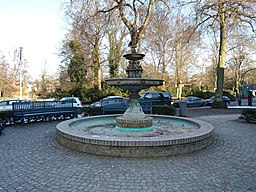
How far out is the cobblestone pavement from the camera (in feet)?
13.2

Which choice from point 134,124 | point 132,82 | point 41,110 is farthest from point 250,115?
point 41,110

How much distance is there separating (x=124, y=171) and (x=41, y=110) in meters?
8.35

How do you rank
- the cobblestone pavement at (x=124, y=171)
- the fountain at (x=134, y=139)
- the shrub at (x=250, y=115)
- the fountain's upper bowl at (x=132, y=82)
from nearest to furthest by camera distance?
1. the cobblestone pavement at (x=124, y=171)
2. the fountain at (x=134, y=139)
3. the fountain's upper bowl at (x=132, y=82)
4. the shrub at (x=250, y=115)

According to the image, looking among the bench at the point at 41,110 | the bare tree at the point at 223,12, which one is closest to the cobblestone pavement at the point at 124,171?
the bench at the point at 41,110

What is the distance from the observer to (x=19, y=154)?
5.98 m

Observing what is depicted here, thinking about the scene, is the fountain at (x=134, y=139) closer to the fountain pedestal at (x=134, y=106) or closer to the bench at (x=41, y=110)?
the fountain pedestal at (x=134, y=106)

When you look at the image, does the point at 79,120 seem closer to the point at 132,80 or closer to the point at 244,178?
the point at 132,80

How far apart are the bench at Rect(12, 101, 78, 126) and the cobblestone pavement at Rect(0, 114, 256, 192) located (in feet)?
15.0

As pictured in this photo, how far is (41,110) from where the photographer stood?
38.4ft

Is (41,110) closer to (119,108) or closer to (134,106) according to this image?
(119,108)

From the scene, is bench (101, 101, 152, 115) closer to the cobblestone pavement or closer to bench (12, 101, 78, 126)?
bench (12, 101, 78, 126)

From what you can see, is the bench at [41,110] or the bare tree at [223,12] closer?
the bench at [41,110]

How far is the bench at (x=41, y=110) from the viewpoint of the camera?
1092 centimetres

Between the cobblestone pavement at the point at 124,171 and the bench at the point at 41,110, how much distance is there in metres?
4.57
